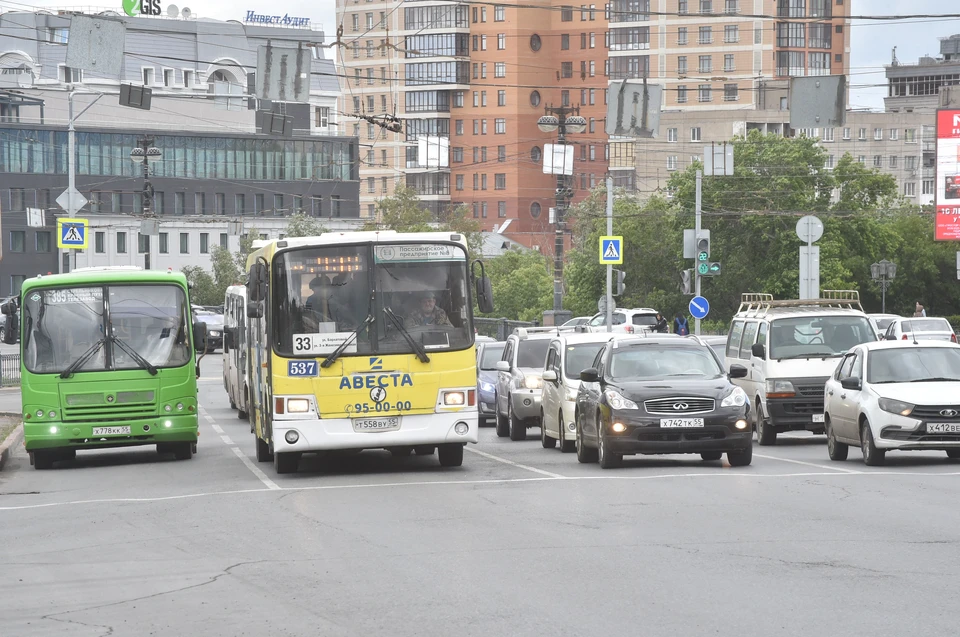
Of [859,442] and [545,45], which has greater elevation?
[545,45]

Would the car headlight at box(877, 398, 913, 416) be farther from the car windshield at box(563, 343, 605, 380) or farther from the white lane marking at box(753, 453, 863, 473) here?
the car windshield at box(563, 343, 605, 380)

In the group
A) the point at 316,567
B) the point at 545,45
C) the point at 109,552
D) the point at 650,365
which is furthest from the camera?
the point at 545,45

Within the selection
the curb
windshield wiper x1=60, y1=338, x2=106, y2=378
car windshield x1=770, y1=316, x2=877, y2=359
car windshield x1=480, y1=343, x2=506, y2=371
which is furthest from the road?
car windshield x1=480, y1=343, x2=506, y2=371

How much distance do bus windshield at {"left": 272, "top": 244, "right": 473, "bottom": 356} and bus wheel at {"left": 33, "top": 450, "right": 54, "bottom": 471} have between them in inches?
225

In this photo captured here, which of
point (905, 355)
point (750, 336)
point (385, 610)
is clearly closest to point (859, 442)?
point (905, 355)

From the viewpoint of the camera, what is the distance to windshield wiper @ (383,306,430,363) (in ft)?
64.2

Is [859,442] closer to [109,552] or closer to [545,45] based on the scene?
[109,552]

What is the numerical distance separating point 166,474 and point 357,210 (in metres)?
112

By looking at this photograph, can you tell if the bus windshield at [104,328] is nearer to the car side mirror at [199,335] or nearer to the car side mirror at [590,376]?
the car side mirror at [199,335]

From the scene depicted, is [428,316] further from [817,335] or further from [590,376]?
[817,335]

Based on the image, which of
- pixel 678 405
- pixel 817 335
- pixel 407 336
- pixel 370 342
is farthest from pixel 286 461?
pixel 817 335

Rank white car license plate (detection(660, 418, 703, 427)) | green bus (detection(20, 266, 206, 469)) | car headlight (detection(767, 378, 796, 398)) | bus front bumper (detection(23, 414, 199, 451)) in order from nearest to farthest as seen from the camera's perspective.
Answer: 1. white car license plate (detection(660, 418, 703, 427))
2. bus front bumper (detection(23, 414, 199, 451))
3. green bus (detection(20, 266, 206, 469))
4. car headlight (detection(767, 378, 796, 398))

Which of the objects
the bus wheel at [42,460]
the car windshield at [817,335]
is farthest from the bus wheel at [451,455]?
the car windshield at [817,335]

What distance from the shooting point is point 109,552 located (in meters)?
12.9
